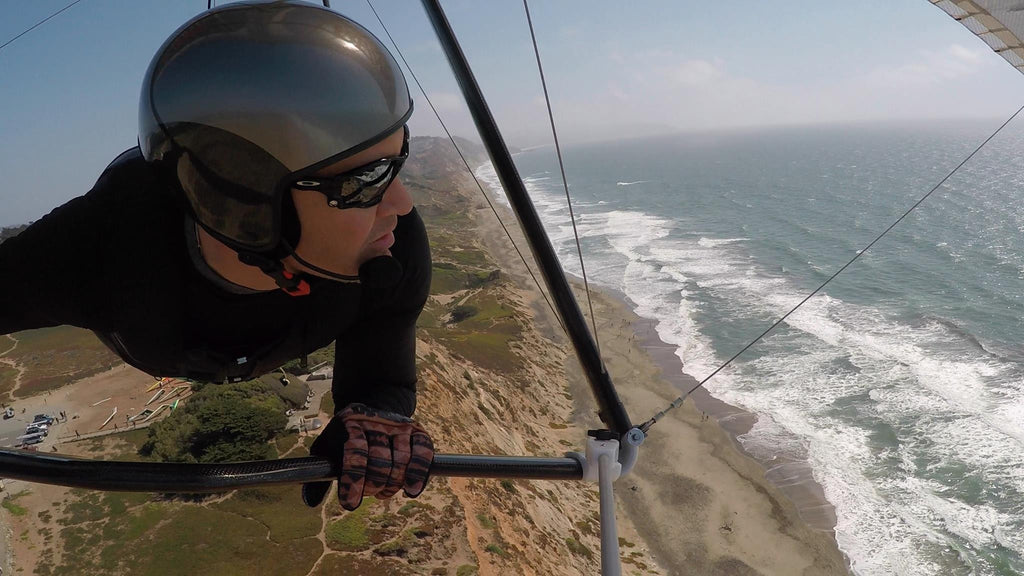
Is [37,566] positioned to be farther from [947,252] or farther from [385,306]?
[947,252]

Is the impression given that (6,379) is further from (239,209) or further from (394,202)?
(394,202)

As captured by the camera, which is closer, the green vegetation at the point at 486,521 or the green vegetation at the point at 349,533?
the green vegetation at the point at 349,533

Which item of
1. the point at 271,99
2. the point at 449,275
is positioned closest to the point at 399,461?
the point at 271,99

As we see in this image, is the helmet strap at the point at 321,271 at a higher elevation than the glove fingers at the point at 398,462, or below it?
higher

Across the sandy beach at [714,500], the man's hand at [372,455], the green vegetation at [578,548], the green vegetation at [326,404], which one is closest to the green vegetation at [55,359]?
the green vegetation at [326,404]

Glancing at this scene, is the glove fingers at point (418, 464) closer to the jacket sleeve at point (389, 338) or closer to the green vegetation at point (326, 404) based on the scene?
the jacket sleeve at point (389, 338)

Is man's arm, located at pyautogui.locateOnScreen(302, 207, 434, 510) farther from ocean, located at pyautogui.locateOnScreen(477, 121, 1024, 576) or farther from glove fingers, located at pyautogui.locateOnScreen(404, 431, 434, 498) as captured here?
ocean, located at pyautogui.locateOnScreen(477, 121, 1024, 576)

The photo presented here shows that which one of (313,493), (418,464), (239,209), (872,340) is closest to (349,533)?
(313,493)

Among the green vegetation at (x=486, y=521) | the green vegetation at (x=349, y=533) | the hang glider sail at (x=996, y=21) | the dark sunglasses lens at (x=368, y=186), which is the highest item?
the hang glider sail at (x=996, y=21)
